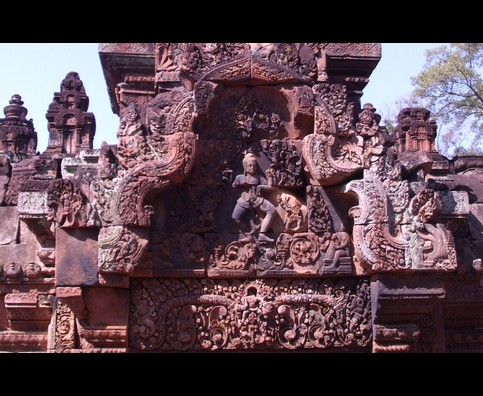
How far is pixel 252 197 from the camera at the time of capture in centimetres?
597

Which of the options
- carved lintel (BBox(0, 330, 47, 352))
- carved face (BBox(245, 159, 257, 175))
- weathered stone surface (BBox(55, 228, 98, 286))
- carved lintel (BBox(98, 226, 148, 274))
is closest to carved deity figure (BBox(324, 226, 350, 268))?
carved face (BBox(245, 159, 257, 175))

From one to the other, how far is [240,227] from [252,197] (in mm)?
269

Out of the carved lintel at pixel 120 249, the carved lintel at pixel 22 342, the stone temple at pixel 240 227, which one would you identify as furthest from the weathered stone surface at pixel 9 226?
the carved lintel at pixel 120 249

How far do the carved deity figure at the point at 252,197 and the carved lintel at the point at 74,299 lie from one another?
1366 mm

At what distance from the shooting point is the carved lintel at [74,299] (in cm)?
550

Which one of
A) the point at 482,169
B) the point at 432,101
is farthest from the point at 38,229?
the point at 432,101

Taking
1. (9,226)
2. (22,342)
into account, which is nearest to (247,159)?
(9,226)

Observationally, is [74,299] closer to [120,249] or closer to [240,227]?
[120,249]

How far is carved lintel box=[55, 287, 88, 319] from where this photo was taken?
18.0ft

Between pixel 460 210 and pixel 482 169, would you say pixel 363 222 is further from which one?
pixel 482 169

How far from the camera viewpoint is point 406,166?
20.6 ft

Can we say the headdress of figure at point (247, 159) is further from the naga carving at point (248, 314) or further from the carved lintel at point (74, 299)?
the carved lintel at point (74, 299)

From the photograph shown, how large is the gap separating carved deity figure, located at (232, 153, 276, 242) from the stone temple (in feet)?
0.04

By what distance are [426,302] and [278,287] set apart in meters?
1.19
